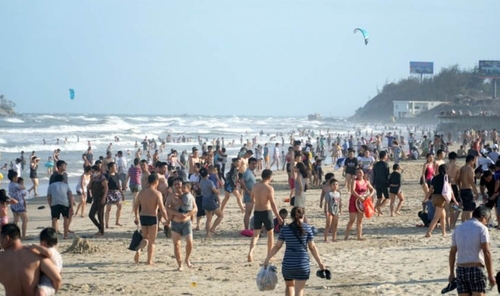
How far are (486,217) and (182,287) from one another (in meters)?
4.27

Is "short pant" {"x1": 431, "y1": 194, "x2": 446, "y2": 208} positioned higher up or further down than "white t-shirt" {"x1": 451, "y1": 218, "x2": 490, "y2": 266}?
further down

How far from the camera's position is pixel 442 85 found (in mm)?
124625

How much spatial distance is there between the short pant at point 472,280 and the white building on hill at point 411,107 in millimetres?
97038

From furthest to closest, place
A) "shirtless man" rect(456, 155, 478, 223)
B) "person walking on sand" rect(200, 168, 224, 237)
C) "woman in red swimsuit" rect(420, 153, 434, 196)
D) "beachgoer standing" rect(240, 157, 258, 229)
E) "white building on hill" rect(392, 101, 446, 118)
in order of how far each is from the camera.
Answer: "white building on hill" rect(392, 101, 446, 118), "woman in red swimsuit" rect(420, 153, 434, 196), "beachgoer standing" rect(240, 157, 258, 229), "person walking on sand" rect(200, 168, 224, 237), "shirtless man" rect(456, 155, 478, 223)

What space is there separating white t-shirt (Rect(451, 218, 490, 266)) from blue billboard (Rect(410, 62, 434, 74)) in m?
116

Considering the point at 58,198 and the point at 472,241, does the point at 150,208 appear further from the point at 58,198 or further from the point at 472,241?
the point at 472,241

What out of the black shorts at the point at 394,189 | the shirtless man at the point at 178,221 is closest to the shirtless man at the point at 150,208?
the shirtless man at the point at 178,221

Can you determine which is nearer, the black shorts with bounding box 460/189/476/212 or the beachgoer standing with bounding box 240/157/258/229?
the black shorts with bounding box 460/189/476/212

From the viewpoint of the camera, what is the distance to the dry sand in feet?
31.2

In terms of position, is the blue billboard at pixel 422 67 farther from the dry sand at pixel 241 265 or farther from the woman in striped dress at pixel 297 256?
the woman in striped dress at pixel 297 256

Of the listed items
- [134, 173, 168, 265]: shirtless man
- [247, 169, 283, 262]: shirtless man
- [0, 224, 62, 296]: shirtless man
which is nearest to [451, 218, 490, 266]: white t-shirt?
[0, 224, 62, 296]: shirtless man

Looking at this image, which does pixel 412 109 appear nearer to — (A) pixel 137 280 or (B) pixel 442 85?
(B) pixel 442 85

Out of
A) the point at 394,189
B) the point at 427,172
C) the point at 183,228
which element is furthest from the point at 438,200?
the point at 183,228

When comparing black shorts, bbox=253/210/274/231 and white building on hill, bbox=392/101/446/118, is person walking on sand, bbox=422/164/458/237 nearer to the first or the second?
black shorts, bbox=253/210/274/231
